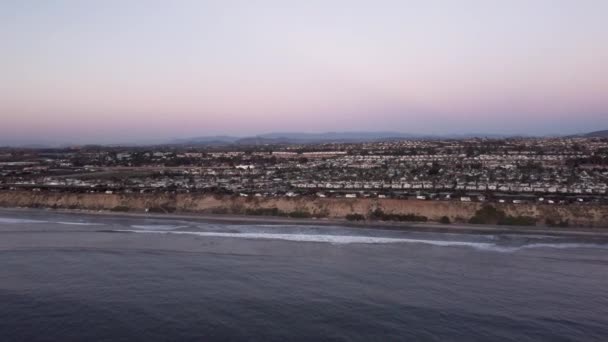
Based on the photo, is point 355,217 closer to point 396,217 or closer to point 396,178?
point 396,217

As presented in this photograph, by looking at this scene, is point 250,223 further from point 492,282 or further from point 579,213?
point 579,213

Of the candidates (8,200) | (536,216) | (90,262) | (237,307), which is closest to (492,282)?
(237,307)

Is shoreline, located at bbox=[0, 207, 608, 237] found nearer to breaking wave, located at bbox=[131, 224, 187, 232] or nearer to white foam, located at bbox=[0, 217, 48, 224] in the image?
breaking wave, located at bbox=[131, 224, 187, 232]

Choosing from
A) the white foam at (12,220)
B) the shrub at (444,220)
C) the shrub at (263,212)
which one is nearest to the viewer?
the shrub at (444,220)

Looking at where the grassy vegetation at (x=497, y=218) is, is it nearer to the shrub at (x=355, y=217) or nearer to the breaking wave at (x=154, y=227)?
the shrub at (x=355, y=217)

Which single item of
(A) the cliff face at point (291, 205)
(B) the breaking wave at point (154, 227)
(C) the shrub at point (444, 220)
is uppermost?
(A) the cliff face at point (291, 205)

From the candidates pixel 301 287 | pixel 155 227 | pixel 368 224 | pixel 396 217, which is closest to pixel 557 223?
pixel 396 217

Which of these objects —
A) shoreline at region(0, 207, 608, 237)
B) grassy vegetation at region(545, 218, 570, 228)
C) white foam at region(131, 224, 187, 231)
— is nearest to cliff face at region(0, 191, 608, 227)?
grassy vegetation at region(545, 218, 570, 228)

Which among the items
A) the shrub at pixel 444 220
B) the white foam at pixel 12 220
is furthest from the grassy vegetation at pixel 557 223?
the white foam at pixel 12 220
